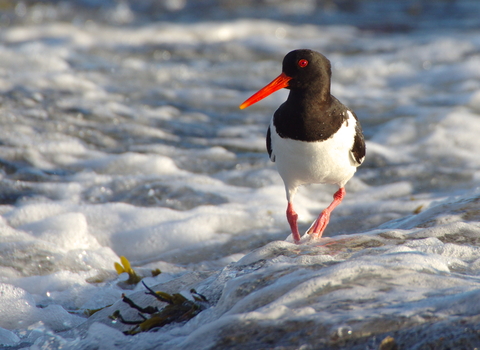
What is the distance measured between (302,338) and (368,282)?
0.56 metres

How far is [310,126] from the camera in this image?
153 inches

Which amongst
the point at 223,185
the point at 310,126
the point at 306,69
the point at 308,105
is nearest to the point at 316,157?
the point at 310,126

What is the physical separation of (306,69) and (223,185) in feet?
8.26

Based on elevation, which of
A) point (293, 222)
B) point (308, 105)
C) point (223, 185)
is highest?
point (308, 105)

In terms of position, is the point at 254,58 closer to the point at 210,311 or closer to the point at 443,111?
the point at 443,111

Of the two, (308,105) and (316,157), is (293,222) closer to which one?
(316,157)

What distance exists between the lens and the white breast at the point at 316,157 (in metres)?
3.95

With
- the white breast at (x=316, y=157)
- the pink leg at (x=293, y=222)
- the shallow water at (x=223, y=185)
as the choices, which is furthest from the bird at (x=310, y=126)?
the shallow water at (x=223, y=185)

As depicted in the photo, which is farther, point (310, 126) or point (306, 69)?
point (306, 69)

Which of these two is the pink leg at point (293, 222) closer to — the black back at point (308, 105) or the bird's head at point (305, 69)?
the black back at point (308, 105)

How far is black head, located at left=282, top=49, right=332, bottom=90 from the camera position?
4.00 m

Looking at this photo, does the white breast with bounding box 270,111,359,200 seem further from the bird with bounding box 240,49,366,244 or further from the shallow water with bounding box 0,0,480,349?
the shallow water with bounding box 0,0,480,349

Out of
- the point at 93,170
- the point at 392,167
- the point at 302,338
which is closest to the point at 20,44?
the point at 93,170

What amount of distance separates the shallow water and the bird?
2.14 ft
